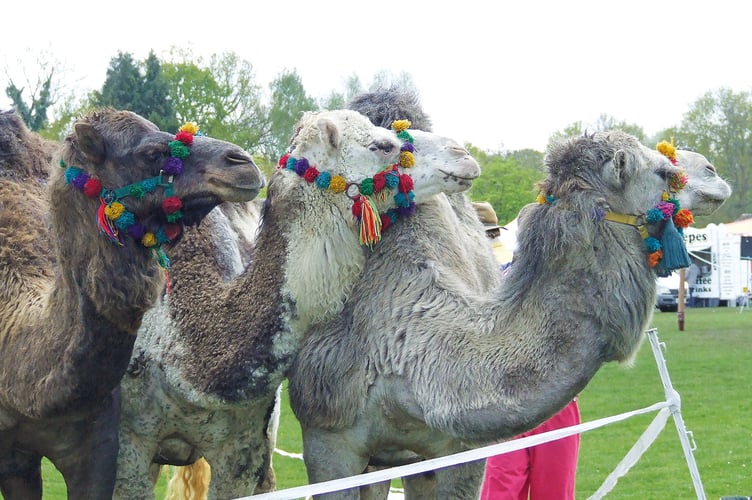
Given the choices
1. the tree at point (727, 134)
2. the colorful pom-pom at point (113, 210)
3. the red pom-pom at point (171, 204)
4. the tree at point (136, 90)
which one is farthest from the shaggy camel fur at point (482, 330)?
the tree at point (727, 134)

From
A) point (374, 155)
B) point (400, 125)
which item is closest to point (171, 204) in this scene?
point (374, 155)

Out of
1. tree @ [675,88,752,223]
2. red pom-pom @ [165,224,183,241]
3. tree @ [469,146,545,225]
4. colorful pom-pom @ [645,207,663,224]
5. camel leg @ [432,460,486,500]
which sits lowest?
camel leg @ [432,460,486,500]

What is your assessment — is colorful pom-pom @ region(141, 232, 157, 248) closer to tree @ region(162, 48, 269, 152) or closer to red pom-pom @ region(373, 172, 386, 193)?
red pom-pom @ region(373, 172, 386, 193)

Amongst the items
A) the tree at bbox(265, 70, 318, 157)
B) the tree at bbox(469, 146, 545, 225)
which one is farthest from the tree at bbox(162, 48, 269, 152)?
the tree at bbox(469, 146, 545, 225)

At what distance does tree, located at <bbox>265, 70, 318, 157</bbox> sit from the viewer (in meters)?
33.3

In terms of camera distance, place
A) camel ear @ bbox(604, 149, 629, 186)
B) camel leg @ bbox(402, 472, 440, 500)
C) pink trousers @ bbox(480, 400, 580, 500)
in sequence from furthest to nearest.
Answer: pink trousers @ bbox(480, 400, 580, 500), camel leg @ bbox(402, 472, 440, 500), camel ear @ bbox(604, 149, 629, 186)

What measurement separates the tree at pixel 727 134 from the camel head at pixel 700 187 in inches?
1992

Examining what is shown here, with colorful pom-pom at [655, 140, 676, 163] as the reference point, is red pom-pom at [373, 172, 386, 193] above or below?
below

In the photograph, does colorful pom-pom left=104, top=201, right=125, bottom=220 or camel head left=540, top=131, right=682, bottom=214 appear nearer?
colorful pom-pom left=104, top=201, right=125, bottom=220

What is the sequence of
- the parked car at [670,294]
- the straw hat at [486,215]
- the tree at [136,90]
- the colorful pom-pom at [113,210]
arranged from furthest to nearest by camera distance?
the parked car at [670,294]
the tree at [136,90]
the straw hat at [486,215]
the colorful pom-pom at [113,210]

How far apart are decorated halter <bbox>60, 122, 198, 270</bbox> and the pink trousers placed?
2.73 metres

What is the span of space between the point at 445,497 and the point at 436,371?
2.52 feet

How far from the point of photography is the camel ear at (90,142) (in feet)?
13.0

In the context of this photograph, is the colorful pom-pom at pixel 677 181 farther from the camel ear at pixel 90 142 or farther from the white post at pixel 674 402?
the camel ear at pixel 90 142
